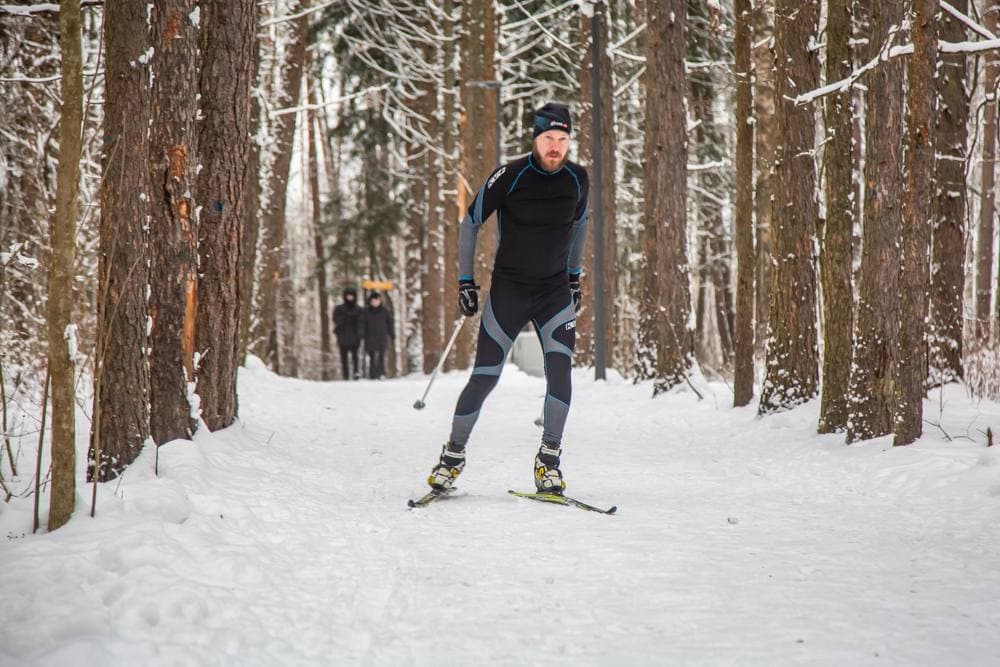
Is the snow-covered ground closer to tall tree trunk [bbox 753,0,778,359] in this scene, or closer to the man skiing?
the man skiing

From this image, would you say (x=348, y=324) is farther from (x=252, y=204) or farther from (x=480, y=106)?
(x=252, y=204)

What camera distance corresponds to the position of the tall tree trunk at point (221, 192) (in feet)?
21.2

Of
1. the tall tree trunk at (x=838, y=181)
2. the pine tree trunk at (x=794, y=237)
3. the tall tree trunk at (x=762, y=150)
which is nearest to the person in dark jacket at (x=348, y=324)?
the tall tree trunk at (x=762, y=150)

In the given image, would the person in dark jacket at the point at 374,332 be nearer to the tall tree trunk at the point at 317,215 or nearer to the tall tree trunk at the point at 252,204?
the tall tree trunk at the point at 317,215

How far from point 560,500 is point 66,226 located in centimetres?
297

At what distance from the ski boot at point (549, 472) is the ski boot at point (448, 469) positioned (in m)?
0.46

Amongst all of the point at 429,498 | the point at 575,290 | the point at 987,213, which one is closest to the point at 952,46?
the point at 575,290

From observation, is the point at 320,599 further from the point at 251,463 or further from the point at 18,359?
the point at 18,359

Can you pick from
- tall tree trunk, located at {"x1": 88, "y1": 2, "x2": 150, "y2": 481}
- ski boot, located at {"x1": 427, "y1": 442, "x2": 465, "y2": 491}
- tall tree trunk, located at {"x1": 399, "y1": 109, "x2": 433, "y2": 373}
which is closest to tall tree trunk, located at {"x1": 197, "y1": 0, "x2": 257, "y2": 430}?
tall tree trunk, located at {"x1": 88, "y1": 2, "x2": 150, "y2": 481}

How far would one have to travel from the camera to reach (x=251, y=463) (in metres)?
5.82

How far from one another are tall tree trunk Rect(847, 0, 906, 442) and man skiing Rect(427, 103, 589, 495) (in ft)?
8.28

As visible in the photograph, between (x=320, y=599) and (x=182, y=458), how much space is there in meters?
2.03

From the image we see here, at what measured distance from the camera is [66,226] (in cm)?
331

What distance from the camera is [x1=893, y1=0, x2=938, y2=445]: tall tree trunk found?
5.65 meters
